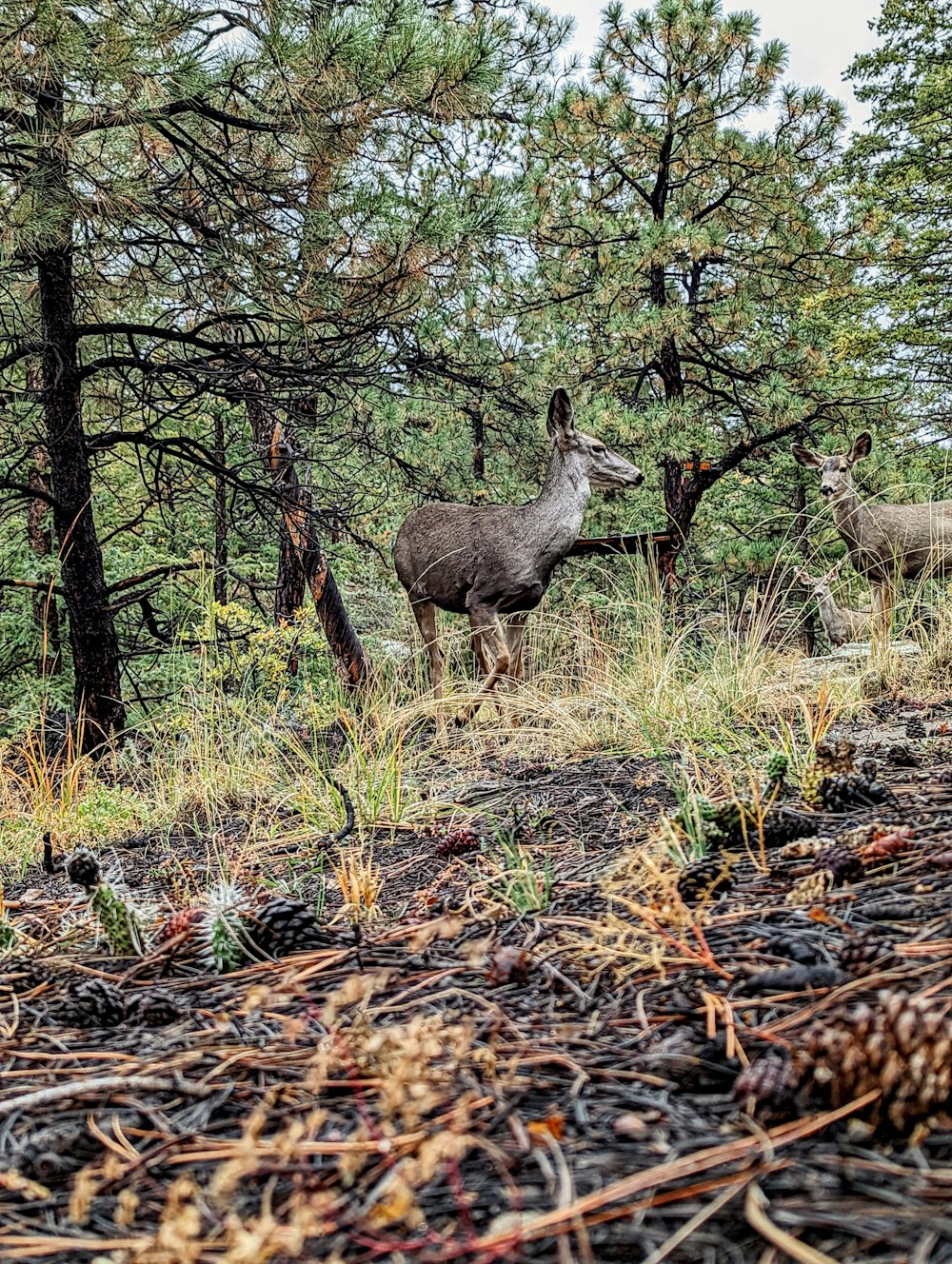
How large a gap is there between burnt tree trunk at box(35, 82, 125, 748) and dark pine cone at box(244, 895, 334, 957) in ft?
14.1

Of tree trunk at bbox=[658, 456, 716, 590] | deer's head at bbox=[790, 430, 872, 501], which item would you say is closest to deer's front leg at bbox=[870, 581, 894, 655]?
deer's head at bbox=[790, 430, 872, 501]

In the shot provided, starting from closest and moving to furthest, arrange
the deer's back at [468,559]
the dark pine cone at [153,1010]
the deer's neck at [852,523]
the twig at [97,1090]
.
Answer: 1. the twig at [97,1090]
2. the dark pine cone at [153,1010]
3. the deer's back at [468,559]
4. the deer's neck at [852,523]

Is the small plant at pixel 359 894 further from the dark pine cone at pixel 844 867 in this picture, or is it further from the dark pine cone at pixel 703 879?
the dark pine cone at pixel 844 867

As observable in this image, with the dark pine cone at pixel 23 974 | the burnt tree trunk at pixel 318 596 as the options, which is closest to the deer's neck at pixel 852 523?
the burnt tree trunk at pixel 318 596

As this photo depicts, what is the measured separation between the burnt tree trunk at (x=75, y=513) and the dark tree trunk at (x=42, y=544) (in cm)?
90

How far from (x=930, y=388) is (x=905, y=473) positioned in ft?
4.59

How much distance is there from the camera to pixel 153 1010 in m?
1.68

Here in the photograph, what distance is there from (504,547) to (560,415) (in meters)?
1.10

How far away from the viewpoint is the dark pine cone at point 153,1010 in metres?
1.67

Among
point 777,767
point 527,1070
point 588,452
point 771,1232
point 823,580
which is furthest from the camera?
point 588,452

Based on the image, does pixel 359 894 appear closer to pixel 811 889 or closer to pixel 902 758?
pixel 811 889

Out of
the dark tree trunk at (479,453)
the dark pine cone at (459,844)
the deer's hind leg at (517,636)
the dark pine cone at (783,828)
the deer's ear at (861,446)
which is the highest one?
the dark tree trunk at (479,453)

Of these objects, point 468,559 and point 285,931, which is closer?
point 285,931

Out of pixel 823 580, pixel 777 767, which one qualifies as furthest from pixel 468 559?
pixel 777 767
